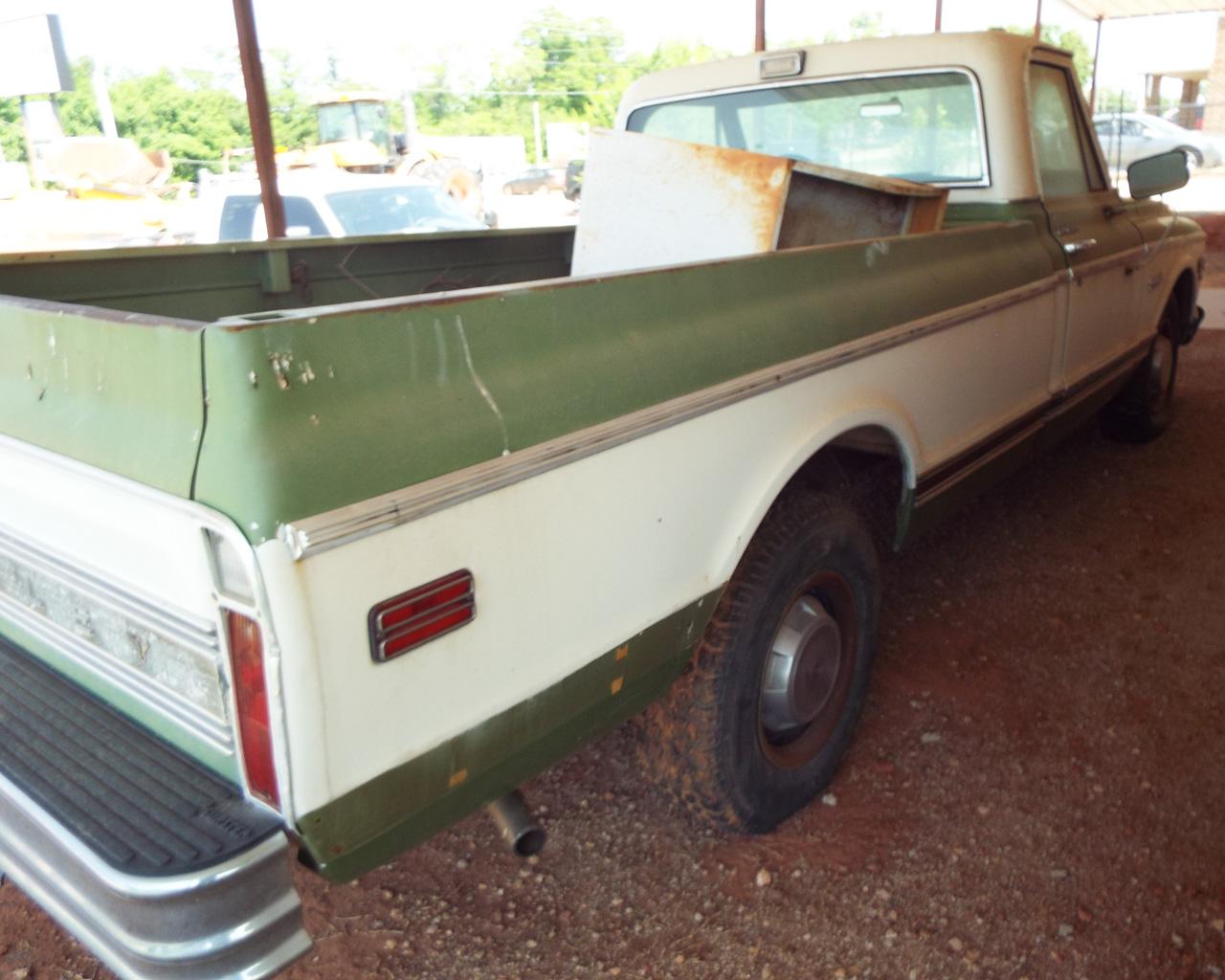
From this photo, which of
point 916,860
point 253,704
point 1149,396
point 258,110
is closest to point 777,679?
point 916,860

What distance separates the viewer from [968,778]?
271cm

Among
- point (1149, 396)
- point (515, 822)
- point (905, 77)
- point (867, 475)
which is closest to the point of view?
point (515, 822)

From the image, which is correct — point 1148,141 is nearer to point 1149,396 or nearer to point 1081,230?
point 1149,396

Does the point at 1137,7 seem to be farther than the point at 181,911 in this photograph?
Yes

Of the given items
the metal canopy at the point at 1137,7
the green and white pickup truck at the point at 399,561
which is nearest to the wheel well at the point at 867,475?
the green and white pickup truck at the point at 399,561

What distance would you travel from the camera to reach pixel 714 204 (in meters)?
2.98

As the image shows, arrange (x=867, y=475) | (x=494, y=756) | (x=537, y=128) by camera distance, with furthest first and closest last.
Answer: (x=537, y=128)
(x=867, y=475)
(x=494, y=756)

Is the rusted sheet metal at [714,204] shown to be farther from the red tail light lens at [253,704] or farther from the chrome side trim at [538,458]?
the red tail light lens at [253,704]

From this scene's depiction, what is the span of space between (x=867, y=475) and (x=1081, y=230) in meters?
1.65

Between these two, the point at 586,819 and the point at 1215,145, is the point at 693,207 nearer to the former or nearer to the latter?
the point at 586,819

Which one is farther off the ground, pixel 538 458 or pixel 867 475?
pixel 538 458

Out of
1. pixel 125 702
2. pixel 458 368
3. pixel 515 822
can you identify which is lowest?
pixel 515 822

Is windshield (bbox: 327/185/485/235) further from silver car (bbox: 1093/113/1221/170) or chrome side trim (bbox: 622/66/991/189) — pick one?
silver car (bbox: 1093/113/1221/170)

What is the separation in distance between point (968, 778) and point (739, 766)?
2.53 ft
